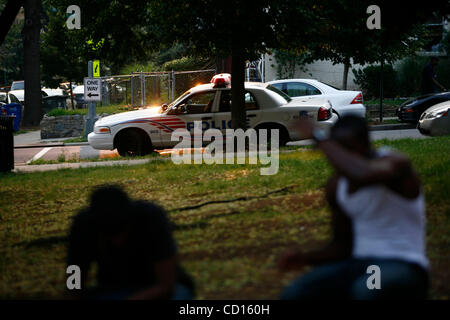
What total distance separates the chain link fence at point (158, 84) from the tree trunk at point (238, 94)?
1489 centimetres

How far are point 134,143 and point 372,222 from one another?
11434mm

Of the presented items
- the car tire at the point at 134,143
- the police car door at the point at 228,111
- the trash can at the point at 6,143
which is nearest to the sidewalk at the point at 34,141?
the car tire at the point at 134,143

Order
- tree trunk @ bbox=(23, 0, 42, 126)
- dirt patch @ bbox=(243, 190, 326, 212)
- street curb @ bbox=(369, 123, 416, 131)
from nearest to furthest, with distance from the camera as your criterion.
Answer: dirt patch @ bbox=(243, 190, 326, 212) → street curb @ bbox=(369, 123, 416, 131) → tree trunk @ bbox=(23, 0, 42, 126)

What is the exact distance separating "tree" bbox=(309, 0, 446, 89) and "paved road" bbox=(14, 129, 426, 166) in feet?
7.38

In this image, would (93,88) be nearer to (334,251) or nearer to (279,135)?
(279,135)

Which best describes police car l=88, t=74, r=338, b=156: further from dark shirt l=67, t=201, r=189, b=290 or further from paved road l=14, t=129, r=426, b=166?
dark shirt l=67, t=201, r=189, b=290

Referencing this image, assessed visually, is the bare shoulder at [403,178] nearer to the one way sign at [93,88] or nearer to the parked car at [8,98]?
the one way sign at [93,88]

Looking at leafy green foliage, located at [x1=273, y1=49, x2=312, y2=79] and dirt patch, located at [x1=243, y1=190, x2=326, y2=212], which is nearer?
dirt patch, located at [x1=243, y1=190, x2=326, y2=212]

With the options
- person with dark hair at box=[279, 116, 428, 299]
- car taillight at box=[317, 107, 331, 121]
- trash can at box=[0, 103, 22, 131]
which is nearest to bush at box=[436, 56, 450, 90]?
car taillight at box=[317, 107, 331, 121]

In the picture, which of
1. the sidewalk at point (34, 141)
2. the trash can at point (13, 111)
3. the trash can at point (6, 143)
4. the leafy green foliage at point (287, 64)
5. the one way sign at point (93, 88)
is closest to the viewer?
the trash can at point (6, 143)

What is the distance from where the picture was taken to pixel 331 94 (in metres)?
16.7

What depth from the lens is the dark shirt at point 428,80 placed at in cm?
1872

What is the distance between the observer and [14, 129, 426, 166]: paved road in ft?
52.8

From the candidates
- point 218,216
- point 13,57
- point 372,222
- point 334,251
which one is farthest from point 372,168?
point 13,57
